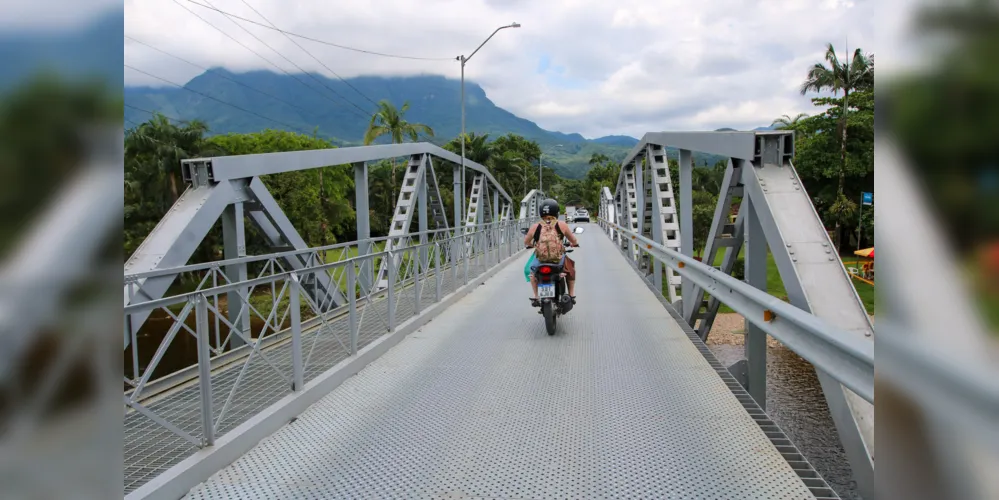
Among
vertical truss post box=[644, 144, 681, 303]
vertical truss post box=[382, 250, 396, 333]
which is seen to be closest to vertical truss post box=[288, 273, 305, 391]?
vertical truss post box=[382, 250, 396, 333]

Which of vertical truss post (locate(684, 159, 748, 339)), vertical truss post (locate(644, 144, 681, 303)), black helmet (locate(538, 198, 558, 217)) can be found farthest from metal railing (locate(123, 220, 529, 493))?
vertical truss post (locate(644, 144, 681, 303))

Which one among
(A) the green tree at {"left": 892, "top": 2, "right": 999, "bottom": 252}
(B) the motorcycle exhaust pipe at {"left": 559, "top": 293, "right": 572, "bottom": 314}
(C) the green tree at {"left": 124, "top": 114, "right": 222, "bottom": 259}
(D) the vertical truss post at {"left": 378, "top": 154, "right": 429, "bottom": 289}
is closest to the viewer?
(A) the green tree at {"left": 892, "top": 2, "right": 999, "bottom": 252}

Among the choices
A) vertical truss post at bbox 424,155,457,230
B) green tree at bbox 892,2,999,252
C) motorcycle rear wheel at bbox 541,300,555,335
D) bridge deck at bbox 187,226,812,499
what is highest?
vertical truss post at bbox 424,155,457,230

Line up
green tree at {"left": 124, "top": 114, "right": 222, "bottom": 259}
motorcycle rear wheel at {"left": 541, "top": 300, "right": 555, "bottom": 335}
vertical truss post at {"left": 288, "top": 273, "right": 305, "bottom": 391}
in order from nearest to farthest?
vertical truss post at {"left": 288, "top": 273, "right": 305, "bottom": 391} < motorcycle rear wheel at {"left": 541, "top": 300, "right": 555, "bottom": 335} < green tree at {"left": 124, "top": 114, "right": 222, "bottom": 259}

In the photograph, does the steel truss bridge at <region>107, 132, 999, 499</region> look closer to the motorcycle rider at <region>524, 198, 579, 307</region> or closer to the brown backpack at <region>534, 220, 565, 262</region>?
the motorcycle rider at <region>524, 198, 579, 307</region>

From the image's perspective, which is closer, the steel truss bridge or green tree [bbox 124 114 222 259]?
the steel truss bridge

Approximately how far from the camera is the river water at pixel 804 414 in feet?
39.5

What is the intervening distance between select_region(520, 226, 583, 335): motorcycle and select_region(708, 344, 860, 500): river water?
4.68 metres

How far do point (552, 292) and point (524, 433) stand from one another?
3541mm

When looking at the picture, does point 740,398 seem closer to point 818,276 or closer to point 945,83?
point 818,276

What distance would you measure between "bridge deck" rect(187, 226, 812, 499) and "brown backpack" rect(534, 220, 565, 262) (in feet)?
4.26

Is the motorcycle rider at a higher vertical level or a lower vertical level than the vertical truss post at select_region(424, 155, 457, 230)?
lower

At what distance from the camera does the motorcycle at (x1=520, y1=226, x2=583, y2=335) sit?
7.59m

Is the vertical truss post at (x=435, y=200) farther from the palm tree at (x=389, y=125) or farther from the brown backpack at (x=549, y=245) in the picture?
the palm tree at (x=389, y=125)
